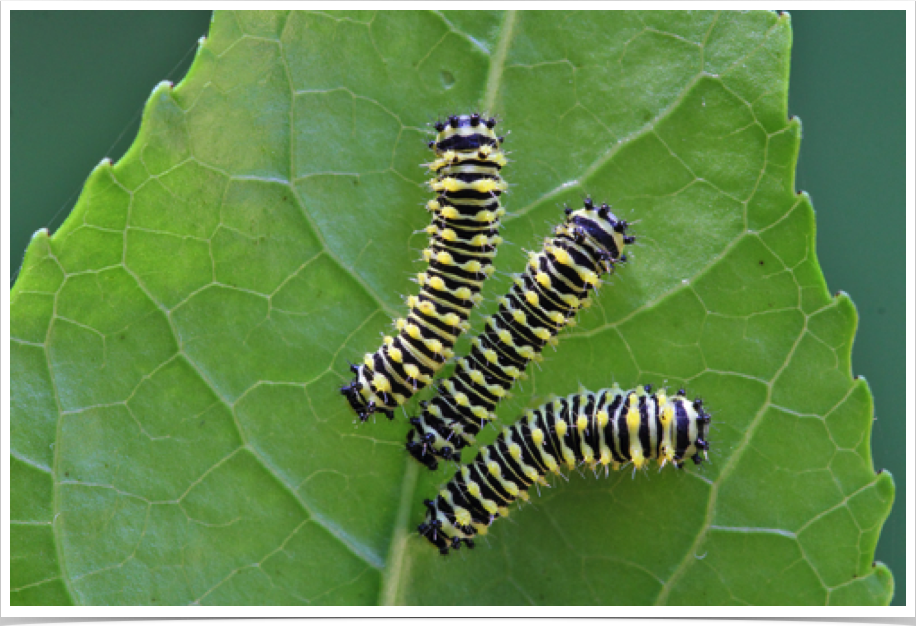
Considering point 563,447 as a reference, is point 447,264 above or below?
above

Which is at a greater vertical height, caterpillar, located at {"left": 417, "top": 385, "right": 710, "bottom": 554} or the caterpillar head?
the caterpillar head

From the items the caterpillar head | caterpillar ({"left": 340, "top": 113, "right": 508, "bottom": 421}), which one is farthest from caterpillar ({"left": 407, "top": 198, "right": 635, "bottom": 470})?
caterpillar ({"left": 340, "top": 113, "right": 508, "bottom": 421})

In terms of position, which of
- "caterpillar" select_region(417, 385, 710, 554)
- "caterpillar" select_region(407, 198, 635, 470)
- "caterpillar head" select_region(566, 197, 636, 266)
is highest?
"caterpillar head" select_region(566, 197, 636, 266)

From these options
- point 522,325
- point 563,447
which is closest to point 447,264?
point 522,325

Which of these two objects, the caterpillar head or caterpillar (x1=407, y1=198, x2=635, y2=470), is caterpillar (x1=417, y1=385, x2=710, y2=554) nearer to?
caterpillar (x1=407, y1=198, x2=635, y2=470)

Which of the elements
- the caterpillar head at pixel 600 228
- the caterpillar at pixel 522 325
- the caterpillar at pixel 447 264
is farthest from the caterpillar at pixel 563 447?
the caterpillar head at pixel 600 228

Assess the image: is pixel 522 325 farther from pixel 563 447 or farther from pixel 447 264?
pixel 563 447
